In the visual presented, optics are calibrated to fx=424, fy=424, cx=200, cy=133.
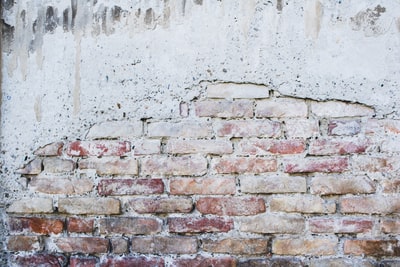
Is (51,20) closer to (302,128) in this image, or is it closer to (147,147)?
(147,147)

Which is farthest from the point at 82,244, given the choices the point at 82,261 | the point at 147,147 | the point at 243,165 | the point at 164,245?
the point at 243,165

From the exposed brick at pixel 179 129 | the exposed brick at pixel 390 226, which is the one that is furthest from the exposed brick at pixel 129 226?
the exposed brick at pixel 390 226

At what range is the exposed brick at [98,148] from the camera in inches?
62.1

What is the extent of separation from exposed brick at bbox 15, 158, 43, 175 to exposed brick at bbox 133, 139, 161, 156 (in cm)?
37

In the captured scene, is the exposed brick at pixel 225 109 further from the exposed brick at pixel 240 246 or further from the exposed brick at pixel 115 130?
the exposed brick at pixel 240 246

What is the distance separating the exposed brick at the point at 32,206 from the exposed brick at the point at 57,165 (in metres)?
0.11

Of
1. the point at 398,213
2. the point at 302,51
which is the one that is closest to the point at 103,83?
the point at 302,51

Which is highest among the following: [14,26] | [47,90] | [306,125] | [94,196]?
[14,26]

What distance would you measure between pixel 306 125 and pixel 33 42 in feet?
3.54

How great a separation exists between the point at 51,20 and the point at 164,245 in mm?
956

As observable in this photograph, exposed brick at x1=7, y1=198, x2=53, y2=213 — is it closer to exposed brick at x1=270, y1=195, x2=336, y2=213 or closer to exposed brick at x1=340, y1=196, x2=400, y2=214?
exposed brick at x1=270, y1=195, x2=336, y2=213

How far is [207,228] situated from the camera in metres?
1.52

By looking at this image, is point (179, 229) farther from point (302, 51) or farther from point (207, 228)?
point (302, 51)

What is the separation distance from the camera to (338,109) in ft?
4.96
